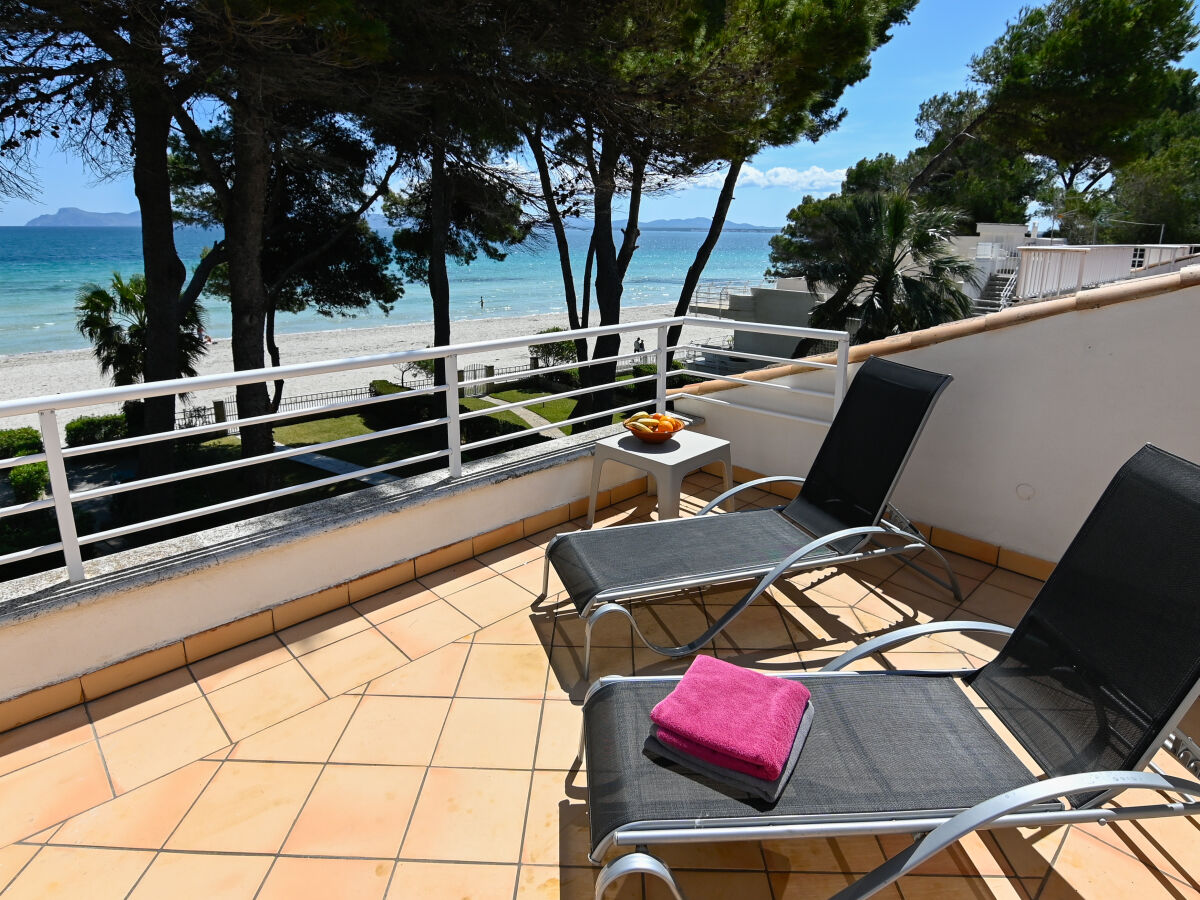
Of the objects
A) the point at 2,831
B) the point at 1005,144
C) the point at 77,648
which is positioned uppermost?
the point at 1005,144

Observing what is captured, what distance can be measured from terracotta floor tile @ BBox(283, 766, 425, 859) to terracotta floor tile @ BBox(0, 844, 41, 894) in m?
0.67

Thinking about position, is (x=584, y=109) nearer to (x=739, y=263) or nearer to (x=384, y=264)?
(x=384, y=264)

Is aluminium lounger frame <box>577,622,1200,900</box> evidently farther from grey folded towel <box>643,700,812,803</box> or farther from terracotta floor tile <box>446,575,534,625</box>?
terracotta floor tile <box>446,575,534,625</box>

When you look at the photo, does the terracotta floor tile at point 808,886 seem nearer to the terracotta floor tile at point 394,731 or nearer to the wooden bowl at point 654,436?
the terracotta floor tile at point 394,731

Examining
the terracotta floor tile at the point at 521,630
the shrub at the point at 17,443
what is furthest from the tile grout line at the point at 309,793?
the shrub at the point at 17,443

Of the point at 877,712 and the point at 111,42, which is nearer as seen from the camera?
the point at 877,712

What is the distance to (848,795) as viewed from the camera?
65.3 inches

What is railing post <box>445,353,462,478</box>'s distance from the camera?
3445mm

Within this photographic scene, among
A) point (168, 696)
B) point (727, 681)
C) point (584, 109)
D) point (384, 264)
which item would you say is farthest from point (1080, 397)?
point (384, 264)

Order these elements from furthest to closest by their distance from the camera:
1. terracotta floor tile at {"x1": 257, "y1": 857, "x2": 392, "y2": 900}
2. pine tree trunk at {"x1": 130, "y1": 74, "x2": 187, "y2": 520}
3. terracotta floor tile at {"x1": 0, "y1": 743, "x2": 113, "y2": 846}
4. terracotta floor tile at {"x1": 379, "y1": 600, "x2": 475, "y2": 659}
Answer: pine tree trunk at {"x1": 130, "y1": 74, "x2": 187, "y2": 520}
terracotta floor tile at {"x1": 379, "y1": 600, "x2": 475, "y2": 659}
terracotta floor tile at {"x1": 0, "y1": 743, "x2": 113, "y2": 846}
terracotta floor tile at {"x1": 257, "y1": 857, "x2": 392, "y2": 900}

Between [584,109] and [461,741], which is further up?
[584,109]

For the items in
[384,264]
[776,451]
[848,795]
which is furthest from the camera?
[384,264]

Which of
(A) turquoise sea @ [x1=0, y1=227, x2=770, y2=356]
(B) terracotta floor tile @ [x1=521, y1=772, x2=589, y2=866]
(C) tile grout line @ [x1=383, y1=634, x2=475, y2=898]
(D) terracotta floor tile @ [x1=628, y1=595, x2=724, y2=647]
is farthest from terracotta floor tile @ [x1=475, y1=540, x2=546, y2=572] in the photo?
(A) turquoise sea @ [x1=0, y1=227, x2=770, y2=356]

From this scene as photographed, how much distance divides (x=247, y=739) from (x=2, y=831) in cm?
63
